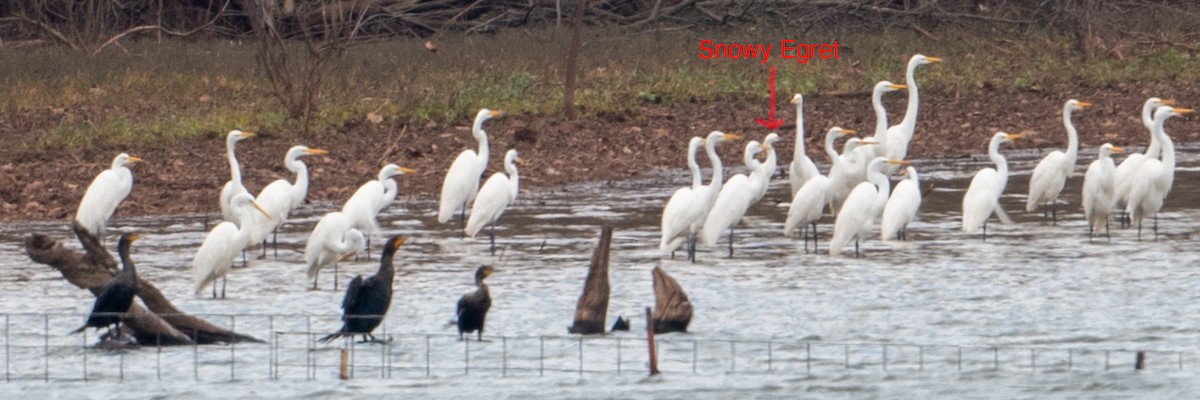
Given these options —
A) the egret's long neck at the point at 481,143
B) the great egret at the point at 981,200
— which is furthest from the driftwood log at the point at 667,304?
the egret's long neck at the point at 481,143

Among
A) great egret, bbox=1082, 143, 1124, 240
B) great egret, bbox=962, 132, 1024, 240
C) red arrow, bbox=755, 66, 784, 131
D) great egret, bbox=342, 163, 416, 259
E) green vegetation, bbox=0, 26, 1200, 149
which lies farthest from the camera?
red arrow, bbox=755, 66, 784, 131

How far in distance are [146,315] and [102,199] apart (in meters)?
5.41

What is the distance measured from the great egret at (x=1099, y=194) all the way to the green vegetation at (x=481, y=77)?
8.14 metres

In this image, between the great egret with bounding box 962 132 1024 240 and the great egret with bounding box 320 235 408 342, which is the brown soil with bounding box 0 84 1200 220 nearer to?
the great egret with bounding box 962 132 1024 240

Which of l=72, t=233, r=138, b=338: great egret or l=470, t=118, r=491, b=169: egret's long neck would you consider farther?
l=470, t=118, r=491, b=169: egret's long neck

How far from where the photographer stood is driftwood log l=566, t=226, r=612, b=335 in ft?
30.0

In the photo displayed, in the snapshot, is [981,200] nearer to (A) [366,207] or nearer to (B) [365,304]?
(A) [366,207]

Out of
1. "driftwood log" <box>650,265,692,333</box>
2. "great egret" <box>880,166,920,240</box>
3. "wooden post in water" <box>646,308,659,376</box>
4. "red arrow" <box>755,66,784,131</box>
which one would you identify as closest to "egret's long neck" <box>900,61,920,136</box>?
"red arrow" <box>755,66,784,131</box>

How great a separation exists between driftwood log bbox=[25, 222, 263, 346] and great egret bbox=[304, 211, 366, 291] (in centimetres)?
223

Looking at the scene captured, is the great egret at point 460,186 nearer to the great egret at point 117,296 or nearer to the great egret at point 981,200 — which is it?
the great egret at point 981,200

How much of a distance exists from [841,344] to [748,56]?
1811cm

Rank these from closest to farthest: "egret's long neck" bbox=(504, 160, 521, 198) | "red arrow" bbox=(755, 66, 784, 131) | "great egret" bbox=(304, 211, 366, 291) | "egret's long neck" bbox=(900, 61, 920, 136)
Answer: "great egret" bbox=(304, 211, 366, 291), "egret's long neck" bbox=(504, 160, 521, 198), "egret's long neck" bbox=(900, 61, 920, 136), "red arrow" bbox=(755, 66, 784, 131)

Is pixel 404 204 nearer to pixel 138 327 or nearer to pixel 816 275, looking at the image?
pixel 816 275

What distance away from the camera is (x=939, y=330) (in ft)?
32.1
